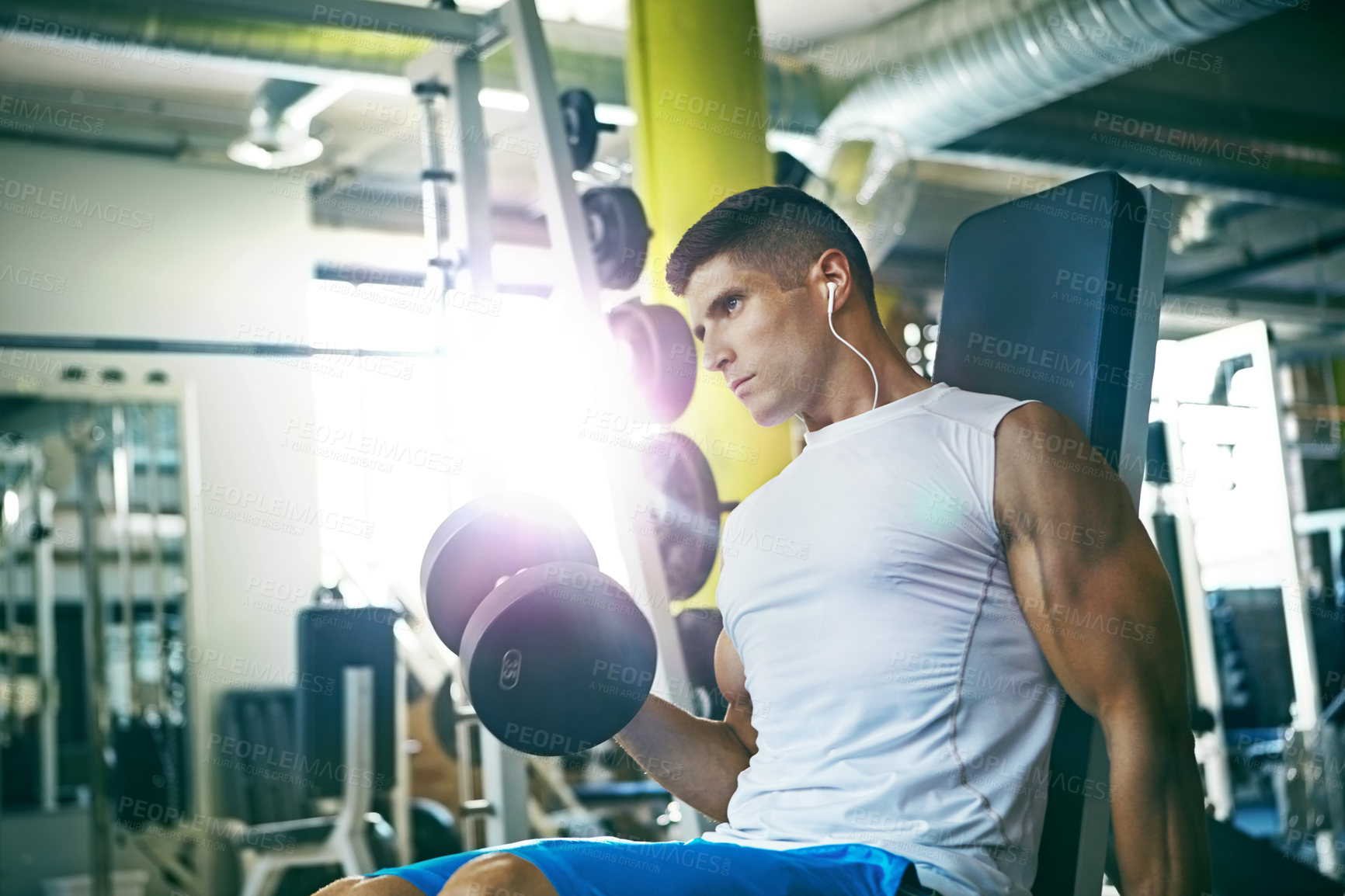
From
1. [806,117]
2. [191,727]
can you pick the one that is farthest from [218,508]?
[806,117]

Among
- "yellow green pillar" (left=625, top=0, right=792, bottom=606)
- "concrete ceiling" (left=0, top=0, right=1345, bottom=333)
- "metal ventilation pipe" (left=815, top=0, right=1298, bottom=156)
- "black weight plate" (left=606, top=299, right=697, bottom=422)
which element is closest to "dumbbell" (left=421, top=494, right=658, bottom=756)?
"black weight plate" (left=606, top=299, right=697, bottom=422)

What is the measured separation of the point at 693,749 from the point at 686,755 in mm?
13

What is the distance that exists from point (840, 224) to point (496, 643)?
0.72 metres

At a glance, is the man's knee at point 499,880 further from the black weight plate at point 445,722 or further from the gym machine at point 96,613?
the gym machine at point 96,613

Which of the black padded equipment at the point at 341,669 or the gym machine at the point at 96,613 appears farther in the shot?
the gym machine at the point at 96,613

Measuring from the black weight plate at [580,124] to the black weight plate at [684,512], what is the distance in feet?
2.81

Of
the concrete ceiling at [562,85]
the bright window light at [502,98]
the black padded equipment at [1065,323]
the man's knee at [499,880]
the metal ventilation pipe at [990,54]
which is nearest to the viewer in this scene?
the man's knee at [499,880]

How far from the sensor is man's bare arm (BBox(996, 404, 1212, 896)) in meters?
1.21

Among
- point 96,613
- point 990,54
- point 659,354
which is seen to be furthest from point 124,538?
point 990,54

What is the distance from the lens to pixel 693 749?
1.65 meters

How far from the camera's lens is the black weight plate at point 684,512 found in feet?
9.78

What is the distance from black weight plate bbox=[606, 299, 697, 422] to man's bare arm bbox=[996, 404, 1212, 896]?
5.79 ft

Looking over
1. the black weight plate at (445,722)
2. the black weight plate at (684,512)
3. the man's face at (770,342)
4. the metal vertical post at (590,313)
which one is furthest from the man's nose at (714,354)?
the black weight plate at (445,722)

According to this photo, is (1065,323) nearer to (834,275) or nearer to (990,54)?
(834,275)
